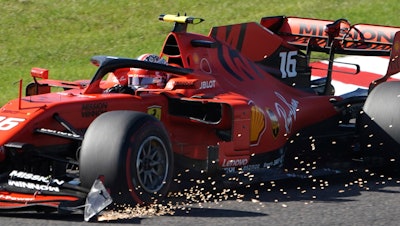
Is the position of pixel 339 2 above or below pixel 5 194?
Result: above

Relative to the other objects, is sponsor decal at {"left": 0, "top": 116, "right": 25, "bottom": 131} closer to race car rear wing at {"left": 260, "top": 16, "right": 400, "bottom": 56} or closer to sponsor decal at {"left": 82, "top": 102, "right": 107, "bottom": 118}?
sponsor decal at {"left": 82, "top": 102, "right": 107, "bottom": 118}

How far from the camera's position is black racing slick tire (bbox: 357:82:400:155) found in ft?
29.5

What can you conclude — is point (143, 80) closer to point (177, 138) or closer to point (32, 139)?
point (177, 138)

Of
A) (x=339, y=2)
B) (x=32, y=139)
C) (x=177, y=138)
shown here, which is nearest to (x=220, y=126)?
(x=177, y=138)

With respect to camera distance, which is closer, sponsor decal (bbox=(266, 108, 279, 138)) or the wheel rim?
the wheel rim

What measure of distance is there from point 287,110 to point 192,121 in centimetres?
120

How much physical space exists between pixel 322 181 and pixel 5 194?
297 cm

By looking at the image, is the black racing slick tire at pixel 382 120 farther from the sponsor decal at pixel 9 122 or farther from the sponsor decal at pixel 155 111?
the sponsor decal at pixel 9 122

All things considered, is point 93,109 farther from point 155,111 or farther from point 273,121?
point 273,121

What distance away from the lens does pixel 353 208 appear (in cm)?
766

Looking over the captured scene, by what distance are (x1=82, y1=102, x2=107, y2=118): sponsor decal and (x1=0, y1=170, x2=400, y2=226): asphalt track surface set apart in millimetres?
1006

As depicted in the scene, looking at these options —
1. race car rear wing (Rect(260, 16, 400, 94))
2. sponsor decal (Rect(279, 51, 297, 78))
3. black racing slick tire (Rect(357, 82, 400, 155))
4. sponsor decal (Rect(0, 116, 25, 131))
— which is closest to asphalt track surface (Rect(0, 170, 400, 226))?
black racing slick tire (Rect(357, 82, 400, 155))

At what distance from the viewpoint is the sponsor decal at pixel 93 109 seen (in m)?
7.84

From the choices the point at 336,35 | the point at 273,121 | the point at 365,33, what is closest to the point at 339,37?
the point at 336,35
